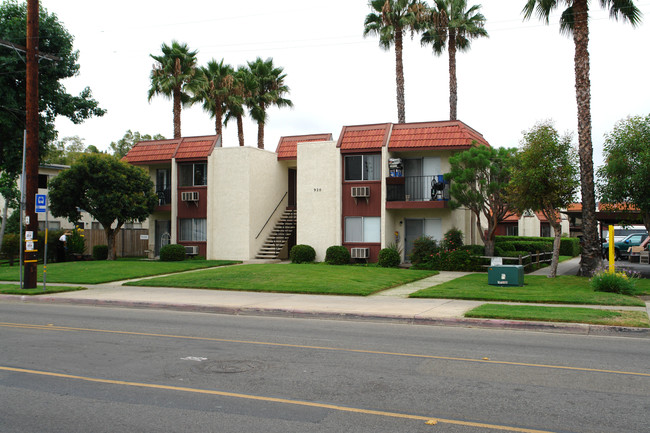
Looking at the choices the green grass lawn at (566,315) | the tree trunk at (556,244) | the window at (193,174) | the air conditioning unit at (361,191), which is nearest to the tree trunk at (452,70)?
the air conditioning unit at (361,191)

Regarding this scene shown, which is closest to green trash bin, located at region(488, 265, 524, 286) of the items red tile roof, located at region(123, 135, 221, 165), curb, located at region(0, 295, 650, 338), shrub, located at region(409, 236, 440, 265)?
curb, located at region(0, 295, 650, 338)

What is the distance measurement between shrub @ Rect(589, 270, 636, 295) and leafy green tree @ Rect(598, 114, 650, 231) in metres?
4.51

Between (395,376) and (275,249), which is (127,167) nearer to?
(275,249)

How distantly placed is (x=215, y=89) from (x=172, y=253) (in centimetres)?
1484

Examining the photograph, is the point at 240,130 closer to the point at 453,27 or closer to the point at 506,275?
the point at 453,27

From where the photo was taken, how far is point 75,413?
19.4ft

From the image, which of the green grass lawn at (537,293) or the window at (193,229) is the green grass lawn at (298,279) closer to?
the green grass lawn at (537,293)

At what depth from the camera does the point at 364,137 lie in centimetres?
2864

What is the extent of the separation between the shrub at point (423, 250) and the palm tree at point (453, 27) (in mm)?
11659

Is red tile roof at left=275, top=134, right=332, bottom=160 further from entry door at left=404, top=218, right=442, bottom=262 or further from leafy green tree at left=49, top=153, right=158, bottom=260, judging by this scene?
leafy green tree at left=49, top=153, right=158, bottom=260

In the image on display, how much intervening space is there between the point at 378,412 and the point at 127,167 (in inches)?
1099

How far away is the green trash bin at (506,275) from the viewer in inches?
747

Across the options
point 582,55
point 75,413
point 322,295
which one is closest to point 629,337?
point 322,295

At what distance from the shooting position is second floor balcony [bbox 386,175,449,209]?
26.8m
